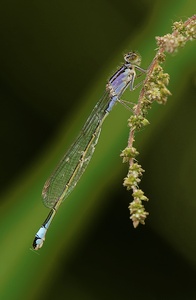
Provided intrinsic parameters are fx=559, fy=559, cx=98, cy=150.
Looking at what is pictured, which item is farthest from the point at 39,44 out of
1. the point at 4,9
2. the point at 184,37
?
the point at 184,37

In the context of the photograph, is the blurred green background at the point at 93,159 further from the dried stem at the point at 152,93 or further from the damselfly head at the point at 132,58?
the dried stem at the point at 152,93

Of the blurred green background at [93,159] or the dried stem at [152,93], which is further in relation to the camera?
the blurred green background at [93,159]

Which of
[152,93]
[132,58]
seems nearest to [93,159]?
[132,58]

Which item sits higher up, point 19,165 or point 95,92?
point 95,92

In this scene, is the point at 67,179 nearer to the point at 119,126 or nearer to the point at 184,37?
the point at 119,126

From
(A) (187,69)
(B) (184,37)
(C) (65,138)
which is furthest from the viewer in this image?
(C) (65,138)

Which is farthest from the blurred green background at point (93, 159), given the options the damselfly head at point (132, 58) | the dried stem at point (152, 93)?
the dried stem at point (152, 93)

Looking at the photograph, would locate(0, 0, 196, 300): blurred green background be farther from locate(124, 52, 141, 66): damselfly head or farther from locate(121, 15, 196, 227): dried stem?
locate(121, 15, 196, 227): dried stem

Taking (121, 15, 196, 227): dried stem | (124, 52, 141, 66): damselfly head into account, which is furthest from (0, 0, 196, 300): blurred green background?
(121, 15, 196, 227): dried stem
